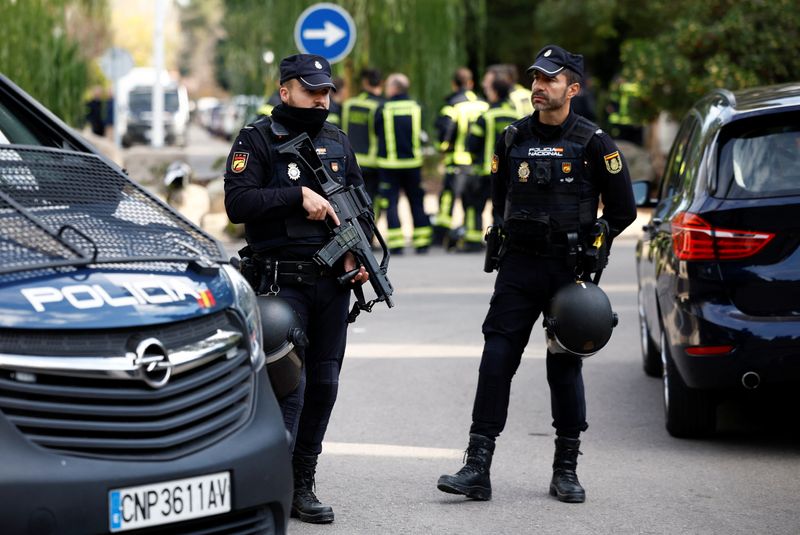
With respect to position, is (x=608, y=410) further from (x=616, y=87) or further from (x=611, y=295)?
(x=616, y=87)

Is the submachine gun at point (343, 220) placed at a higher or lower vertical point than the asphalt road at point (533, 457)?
higher

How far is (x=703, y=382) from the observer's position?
22.7 feet

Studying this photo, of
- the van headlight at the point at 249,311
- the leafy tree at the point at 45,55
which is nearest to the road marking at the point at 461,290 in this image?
the van headlight at the point at 249,311

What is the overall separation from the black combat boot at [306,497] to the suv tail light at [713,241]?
2.08 meters

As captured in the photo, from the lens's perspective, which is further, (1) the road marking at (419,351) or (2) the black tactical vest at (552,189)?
(1) the road marking at (419,351)

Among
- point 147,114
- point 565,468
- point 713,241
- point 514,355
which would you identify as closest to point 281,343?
point 514,355

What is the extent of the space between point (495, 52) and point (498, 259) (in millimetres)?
29738

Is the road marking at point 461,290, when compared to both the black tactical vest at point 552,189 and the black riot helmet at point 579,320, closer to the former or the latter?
the black tactical vest at point 552,189

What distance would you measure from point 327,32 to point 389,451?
10519 millimetres

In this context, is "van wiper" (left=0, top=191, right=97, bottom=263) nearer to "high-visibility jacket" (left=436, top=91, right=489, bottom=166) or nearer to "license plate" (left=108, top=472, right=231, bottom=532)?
"license plate" (left=108, top=472, right=231, bottom=532)

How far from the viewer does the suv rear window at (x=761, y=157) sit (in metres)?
6.86

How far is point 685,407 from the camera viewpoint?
737 centimetres

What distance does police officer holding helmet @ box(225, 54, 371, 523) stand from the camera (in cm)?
582

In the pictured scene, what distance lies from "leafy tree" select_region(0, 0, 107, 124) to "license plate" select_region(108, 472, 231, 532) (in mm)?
18430
